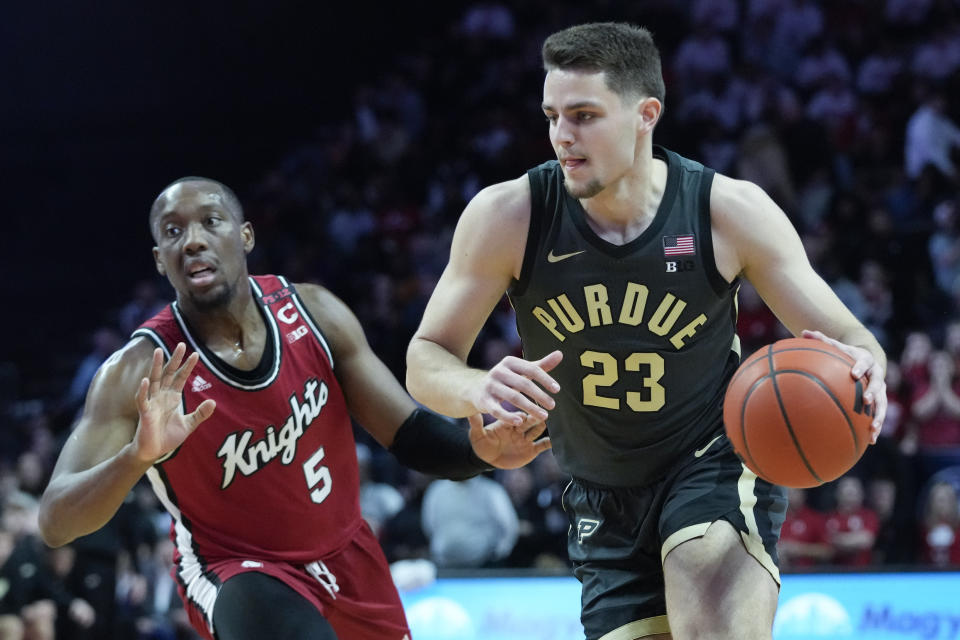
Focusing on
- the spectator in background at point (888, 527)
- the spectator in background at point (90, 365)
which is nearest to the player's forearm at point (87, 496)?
the spectator in background at point (888, 527)

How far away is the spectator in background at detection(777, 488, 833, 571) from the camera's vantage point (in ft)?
27.1

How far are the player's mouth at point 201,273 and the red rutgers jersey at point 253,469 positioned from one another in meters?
0.18

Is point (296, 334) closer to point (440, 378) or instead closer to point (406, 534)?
point (440, 378)

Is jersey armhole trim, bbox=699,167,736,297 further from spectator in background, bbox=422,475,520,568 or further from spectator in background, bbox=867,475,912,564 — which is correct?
spectator in background, bbox=422,475,520,568

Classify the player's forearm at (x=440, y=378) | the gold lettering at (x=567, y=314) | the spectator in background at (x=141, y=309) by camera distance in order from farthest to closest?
1. the spectator in background at (x=141, y=309)
2. the gold lettering at (x=567, y=314)
3. the player's forearm at (x=440, y=378)

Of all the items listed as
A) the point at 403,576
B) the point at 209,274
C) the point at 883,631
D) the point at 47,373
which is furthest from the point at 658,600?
the point at 47,373

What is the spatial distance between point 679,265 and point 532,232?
0.47 m

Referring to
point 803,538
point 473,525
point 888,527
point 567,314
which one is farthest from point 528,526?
point 567,314

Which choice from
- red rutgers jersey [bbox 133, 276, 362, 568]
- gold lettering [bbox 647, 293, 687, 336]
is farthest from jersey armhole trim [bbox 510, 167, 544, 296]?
red rutgers jersey [bbox 133, 276, 362, 568]

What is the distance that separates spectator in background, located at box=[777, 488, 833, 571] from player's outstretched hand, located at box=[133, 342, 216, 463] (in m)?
5.32

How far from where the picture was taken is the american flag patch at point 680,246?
3795 millimetres

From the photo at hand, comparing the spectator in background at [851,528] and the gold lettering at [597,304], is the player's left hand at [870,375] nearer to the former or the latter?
the gold lettering at [597,304]

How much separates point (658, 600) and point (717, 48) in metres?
9.55

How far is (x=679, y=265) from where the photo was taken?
3.79 meters
